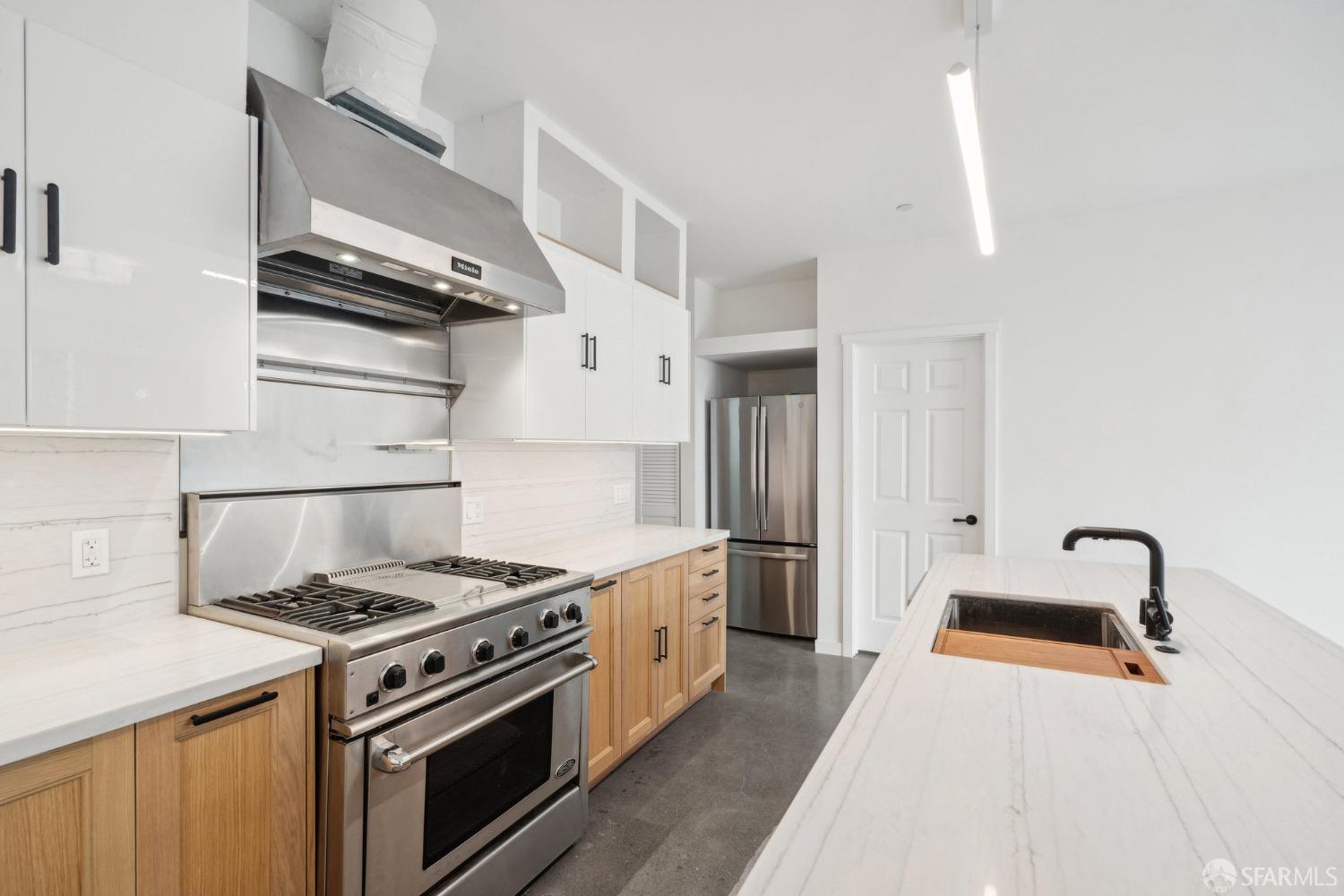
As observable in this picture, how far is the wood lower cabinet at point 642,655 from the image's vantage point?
7.79 feet

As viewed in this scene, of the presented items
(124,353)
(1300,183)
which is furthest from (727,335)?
(124,353)

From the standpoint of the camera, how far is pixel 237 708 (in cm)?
128

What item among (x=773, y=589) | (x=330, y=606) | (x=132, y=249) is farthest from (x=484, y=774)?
(x=773, y=589)

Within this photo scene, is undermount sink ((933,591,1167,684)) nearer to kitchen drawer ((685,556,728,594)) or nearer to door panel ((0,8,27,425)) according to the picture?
kitchen drawer ((685,556,728,594))

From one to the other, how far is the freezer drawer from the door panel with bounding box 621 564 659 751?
1985 mm

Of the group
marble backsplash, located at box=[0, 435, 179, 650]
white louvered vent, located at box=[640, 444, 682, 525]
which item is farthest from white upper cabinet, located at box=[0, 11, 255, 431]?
white louvered vent, located at box=[640, 444, 682, 525]

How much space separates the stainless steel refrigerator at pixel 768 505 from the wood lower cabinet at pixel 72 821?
379 centimetres

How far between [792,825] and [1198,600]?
186 cm

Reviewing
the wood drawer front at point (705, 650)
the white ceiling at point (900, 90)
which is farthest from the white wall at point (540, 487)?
the white ceiling at point (900, 90)

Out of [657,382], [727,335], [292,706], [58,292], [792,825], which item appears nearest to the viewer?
[792,825]

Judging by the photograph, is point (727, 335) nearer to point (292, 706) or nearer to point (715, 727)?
point (715, 727)

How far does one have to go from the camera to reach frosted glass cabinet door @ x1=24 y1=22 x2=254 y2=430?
1.19 metres

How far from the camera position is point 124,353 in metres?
1.30

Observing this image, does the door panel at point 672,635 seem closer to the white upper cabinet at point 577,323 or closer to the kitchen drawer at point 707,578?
the kitchen drawer at point 707,578
